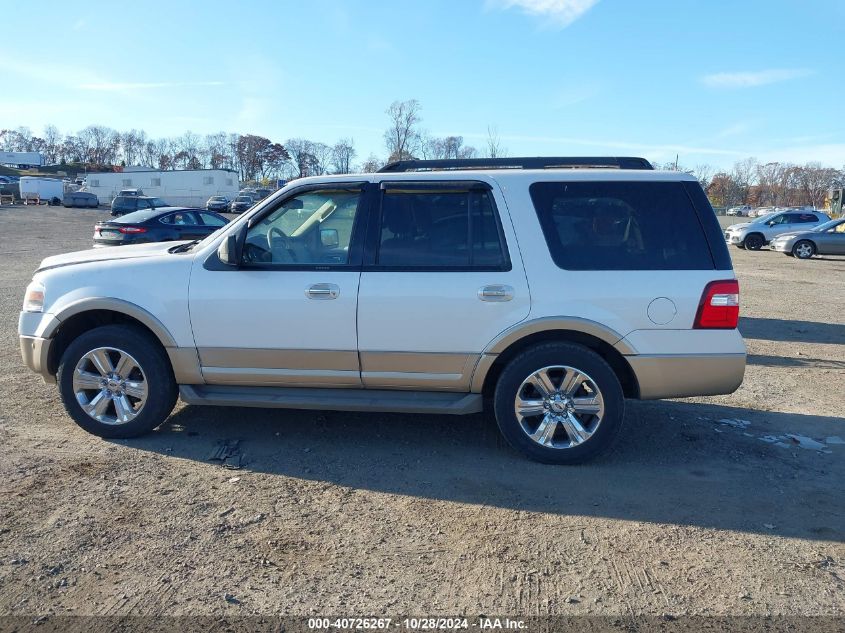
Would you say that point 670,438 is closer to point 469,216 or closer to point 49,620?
point 469,216

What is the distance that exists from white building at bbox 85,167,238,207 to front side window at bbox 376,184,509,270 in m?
65.3

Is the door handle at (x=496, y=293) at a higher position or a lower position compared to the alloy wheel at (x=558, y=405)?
higher

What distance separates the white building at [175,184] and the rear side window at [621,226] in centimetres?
6570

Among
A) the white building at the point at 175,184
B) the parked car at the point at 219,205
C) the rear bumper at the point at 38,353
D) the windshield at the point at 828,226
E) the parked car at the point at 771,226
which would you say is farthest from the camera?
the white building at the point at 175,184

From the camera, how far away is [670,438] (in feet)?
17.4

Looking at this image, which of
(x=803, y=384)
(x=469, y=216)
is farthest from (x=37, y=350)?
(x=803, y=384)

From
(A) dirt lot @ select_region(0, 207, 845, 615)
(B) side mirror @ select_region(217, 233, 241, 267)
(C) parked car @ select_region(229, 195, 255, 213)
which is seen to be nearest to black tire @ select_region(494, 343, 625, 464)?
(A) dirt lot @ select_region(0, 207, 845, 615)

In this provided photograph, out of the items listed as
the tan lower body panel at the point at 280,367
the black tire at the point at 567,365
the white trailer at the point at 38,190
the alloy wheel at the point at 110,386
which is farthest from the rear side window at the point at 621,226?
the white trailer at the point at 38,190

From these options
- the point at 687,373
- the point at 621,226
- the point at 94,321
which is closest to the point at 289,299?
the point at 94,321

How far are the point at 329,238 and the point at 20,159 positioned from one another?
462 ft

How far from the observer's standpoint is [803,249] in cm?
2458

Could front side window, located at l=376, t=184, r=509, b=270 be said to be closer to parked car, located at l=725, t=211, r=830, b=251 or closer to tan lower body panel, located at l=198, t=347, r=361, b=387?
tan lower body panel, located at l=198, t=347, r=361, b=387

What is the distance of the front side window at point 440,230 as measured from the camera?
4.73 m

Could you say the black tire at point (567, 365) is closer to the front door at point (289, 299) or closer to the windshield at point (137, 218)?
the front door at point (289, 299)
